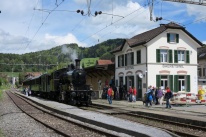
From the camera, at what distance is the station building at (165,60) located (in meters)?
33.2

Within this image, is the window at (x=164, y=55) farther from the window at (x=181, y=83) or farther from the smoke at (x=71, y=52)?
the smoke at (x=71, y=52)

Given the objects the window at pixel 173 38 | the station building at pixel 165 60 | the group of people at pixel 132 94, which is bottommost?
the group of people at pixel 132 94

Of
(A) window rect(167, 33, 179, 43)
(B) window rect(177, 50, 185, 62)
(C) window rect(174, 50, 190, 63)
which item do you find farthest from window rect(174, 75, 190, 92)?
(A) window rect(167, 33, 179, 43)

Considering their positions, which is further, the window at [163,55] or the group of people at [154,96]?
the window at [163,55]

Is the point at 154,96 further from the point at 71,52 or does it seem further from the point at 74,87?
the point at 71,52

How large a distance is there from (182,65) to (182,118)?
1945 cm

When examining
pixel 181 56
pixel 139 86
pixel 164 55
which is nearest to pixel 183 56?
pixel 181 56

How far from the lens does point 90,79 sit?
162 feet

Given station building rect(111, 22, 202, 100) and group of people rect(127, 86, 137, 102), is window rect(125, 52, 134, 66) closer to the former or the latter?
station building rect(111, 22, 202, 100)

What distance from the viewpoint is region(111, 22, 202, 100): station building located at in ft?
109

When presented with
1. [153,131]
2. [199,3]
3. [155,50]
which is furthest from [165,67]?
[153,131]

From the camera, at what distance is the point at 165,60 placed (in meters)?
34.3

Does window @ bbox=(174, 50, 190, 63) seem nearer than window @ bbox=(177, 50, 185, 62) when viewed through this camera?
Yes

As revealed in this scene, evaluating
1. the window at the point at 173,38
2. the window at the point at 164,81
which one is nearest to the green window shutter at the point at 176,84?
the window at the point at 164,81
